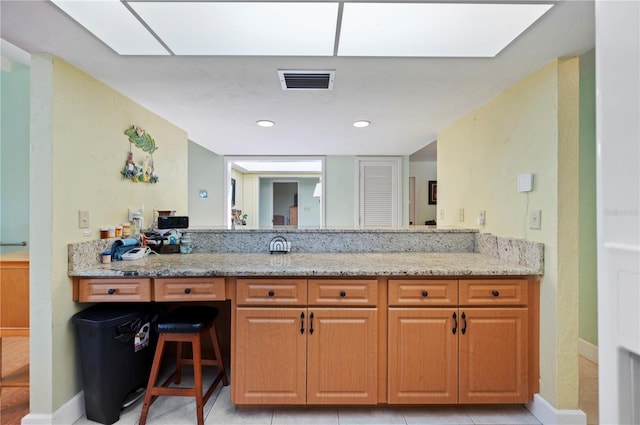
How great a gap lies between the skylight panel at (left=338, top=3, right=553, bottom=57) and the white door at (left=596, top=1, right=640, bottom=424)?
0.84 metres

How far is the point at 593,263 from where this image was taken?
7.44ft

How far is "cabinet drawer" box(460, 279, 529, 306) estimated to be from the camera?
1722mm

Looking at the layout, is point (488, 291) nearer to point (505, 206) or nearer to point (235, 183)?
point (505, 206)

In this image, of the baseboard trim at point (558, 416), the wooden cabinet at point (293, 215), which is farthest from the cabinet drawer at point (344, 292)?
the wooden cabinet at point (293, 215)

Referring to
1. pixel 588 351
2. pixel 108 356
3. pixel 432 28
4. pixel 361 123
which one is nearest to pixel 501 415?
pixel 588 351

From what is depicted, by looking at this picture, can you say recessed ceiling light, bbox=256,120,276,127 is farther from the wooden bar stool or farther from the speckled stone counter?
the wooden bar stool

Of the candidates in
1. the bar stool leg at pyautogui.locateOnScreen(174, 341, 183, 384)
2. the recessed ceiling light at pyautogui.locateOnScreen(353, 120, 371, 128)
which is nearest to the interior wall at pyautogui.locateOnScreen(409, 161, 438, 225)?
the recessed ceiling light at pyautogui.locateOnScreen(353, 120, 371, 128)

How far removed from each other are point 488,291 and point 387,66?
1.46 metres

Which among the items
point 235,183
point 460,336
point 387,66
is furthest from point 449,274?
point 235,183

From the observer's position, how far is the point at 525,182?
181cm

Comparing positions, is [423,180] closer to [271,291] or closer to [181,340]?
[271,291]

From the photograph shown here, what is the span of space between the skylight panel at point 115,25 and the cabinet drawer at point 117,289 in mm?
1282

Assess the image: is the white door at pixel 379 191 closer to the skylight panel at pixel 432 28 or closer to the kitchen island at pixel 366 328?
the kitchen island at pixel 366 328

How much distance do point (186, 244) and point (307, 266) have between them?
1123mm
